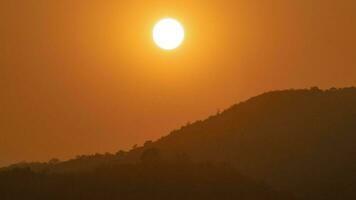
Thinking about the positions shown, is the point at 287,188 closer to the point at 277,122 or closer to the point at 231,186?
the point at 231,186

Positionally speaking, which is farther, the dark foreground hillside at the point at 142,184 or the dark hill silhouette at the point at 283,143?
the dark hill silhouette at the point at 283,143

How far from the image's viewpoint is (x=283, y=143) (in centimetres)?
4800

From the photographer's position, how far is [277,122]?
2030 inches

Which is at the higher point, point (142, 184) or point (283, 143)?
point (283, 143)

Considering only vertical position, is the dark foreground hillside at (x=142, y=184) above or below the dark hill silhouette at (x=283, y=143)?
below

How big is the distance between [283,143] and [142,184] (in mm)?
13984

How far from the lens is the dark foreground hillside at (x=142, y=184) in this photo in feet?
116

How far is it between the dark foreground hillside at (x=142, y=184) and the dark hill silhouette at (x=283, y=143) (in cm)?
396

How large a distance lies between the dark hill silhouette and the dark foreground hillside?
3.96m

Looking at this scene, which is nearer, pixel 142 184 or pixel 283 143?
pixel 142 184

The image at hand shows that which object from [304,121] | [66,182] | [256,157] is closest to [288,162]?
[256,157]

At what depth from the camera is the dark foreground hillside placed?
35.2 metres

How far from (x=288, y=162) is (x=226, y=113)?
1124 cm

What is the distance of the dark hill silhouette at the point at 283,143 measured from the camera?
43188mm
